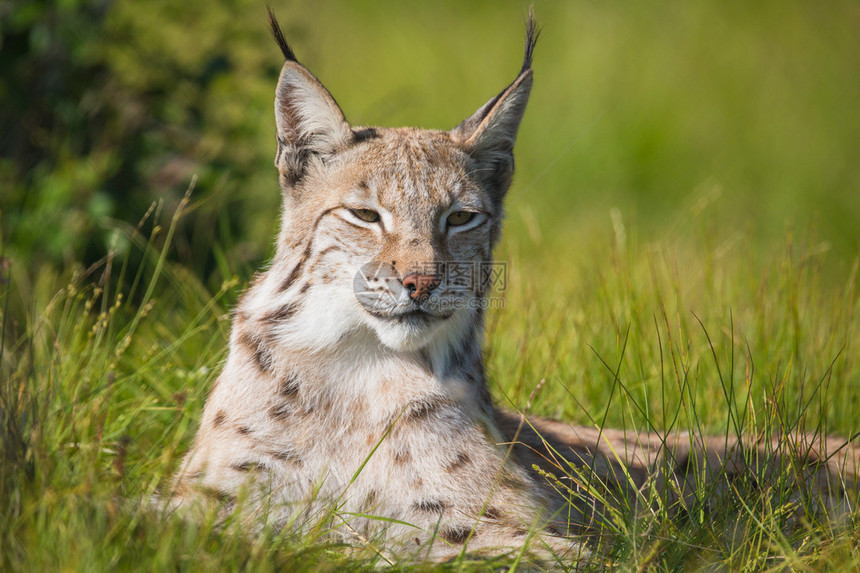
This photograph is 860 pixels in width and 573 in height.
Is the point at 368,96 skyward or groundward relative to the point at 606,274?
skyward

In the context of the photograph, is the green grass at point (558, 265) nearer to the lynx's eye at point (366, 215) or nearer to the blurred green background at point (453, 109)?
the blurred green background at point (453, 109)

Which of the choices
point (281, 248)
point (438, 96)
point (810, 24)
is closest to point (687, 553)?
point (281, 248)

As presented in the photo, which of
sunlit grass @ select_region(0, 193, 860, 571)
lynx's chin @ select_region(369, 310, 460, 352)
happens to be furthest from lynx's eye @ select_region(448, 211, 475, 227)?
sunlit grass @ select_region(0, 193, 860, 571)

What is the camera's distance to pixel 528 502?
335 centimetres

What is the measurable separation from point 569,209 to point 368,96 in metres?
3.22

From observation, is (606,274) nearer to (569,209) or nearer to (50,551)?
(50,551)

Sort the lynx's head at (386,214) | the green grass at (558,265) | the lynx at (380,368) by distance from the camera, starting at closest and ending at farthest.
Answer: the green grass at (558,265) < the lynx at (380,368) < the lynx's head at (386,214)

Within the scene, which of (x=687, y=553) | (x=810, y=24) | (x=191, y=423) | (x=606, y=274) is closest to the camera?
(x=687, y=553)

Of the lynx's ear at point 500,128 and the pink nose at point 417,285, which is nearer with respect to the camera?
the pink nose at point 417,285

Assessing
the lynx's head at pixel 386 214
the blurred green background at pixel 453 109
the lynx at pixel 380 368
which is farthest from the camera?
the blurred green background at pixel 453 109

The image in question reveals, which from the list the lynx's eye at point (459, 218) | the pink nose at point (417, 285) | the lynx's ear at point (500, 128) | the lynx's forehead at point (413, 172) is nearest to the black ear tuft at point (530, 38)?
the lynx's ear at point (500, 128)

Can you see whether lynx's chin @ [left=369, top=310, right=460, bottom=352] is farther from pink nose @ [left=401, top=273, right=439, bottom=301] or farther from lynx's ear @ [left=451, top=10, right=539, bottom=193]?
lynx's ear @ [left=451, top=10, right=539, bottom=193]

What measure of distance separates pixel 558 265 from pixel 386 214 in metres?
3.83

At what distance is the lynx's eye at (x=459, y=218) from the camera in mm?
3609
